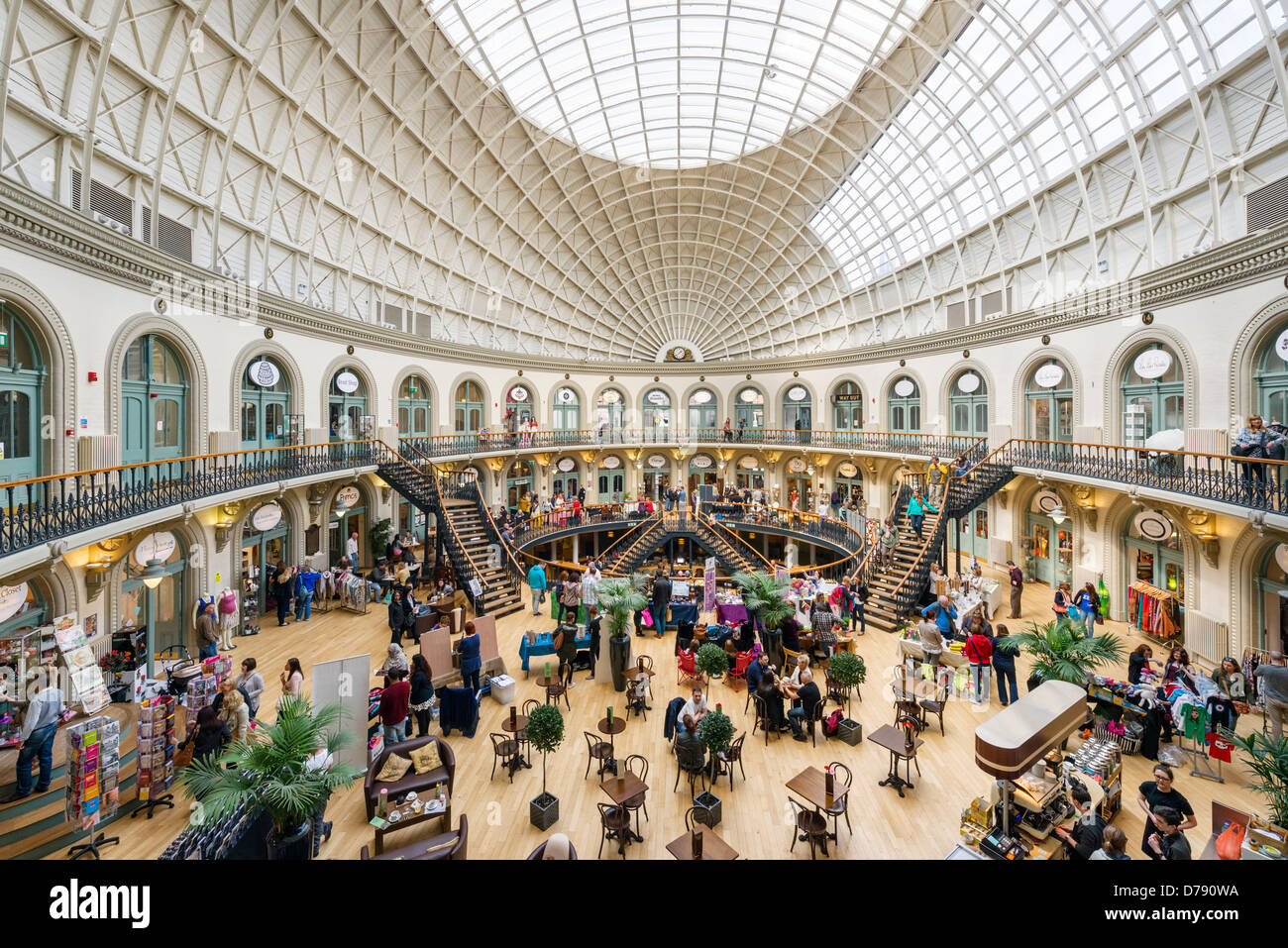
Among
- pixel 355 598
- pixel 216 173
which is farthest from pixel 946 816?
pixel 216 173

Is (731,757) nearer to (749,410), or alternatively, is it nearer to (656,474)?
(656,474)

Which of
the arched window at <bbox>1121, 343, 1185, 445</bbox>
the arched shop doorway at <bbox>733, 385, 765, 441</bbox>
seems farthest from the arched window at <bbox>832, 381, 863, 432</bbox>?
the arched window at <bbox>1121, 343, 1185, 445</bbox>

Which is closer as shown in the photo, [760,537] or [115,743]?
[115,743]

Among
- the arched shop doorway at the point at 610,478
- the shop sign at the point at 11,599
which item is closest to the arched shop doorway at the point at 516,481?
the arched shop doorway at the point at 610,478

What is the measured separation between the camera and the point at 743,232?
31906 millimetres

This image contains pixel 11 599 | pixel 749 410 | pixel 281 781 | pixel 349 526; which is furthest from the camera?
pixel 749 410

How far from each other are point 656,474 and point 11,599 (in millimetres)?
28973

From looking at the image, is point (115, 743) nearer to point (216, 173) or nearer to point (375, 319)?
point (216, 173)

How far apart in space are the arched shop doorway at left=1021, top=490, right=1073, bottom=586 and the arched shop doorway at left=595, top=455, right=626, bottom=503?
21122 millimetres

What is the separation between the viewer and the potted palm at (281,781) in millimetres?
5570

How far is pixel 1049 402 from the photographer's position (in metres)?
18.8

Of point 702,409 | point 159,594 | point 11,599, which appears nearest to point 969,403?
point 702,409

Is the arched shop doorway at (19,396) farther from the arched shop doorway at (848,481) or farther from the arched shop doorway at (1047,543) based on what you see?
the arched shop doorway at (848,481)
